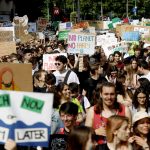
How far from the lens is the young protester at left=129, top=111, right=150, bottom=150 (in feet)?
19.3

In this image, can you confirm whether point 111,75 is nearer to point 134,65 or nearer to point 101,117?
point 134,65

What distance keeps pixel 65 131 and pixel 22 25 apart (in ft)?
67.8

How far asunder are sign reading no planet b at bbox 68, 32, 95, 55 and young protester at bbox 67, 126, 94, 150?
8.99m

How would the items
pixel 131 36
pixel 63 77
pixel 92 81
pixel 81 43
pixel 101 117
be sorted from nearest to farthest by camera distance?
pixel 101 117 < pixel 92 81 < pixel 63 77 < pixel 81 43 < pixel 131 36

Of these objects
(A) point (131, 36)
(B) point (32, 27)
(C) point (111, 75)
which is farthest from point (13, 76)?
(B) point (32, 27)

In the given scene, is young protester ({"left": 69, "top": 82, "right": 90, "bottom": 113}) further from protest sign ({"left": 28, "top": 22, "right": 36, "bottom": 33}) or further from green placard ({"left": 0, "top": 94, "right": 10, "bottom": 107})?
protest sign ({"left": 28, "top": 22, "right": 36, "bottom": 33})

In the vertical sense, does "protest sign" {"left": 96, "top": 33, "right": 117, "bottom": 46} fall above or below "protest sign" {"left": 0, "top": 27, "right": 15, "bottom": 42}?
below

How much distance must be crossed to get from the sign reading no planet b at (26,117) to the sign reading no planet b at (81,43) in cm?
889

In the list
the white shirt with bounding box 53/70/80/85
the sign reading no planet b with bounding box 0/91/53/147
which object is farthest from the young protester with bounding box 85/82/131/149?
the white shirt with bounding box 53/70/80/85

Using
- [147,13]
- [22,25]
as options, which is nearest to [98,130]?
[22,25]

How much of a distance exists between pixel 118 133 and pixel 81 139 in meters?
0.69

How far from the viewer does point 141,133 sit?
598 cm

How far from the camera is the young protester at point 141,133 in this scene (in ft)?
19.3

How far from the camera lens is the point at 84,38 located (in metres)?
14.5
